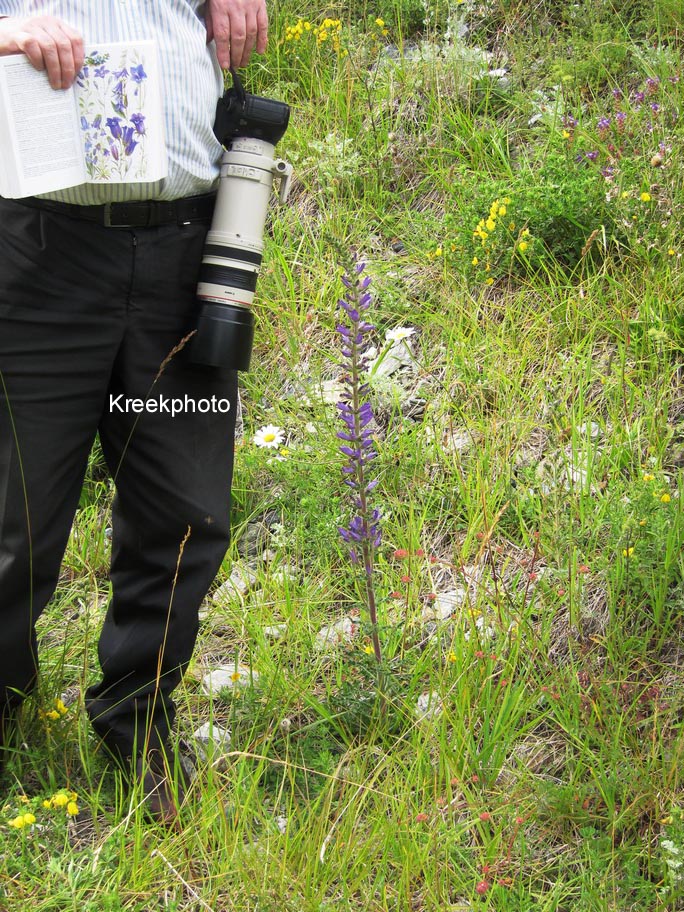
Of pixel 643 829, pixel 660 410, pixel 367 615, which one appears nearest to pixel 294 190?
pixel 660 410

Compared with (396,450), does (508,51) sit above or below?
above

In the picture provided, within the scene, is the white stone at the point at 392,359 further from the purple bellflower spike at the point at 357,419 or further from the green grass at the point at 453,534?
the purple bellflower spike at the point at 357,419

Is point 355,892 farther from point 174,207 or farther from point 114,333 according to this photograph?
point 174,207

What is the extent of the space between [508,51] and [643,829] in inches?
154

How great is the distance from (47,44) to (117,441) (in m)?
0.89

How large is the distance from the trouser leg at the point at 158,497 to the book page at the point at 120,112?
0.19m

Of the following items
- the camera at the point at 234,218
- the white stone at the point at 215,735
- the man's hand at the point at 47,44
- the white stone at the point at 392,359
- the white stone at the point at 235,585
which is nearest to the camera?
the man's hand at the point at 47,44

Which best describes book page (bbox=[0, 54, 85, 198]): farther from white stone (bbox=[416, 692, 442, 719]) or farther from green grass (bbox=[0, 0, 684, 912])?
white stone (bbox=[416, 692, 442, 719])

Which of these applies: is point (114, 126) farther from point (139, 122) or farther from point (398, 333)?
point (398, 333)

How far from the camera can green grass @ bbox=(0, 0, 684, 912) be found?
2197 mm

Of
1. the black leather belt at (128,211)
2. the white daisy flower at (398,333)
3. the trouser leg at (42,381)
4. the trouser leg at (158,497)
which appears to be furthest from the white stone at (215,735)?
the white daisy flower at (398,333)

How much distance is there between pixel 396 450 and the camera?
351 centimetres

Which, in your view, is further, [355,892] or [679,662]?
[679,662]

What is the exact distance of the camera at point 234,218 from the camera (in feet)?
7.12
